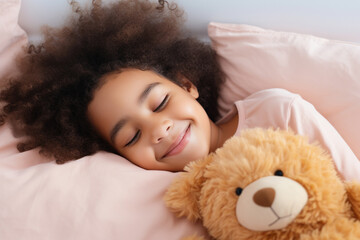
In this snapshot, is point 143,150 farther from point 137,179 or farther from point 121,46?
point 121,46

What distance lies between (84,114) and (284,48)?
58 centimetres

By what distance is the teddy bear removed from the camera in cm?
62

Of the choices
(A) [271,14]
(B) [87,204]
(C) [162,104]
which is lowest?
(B) [87,204]

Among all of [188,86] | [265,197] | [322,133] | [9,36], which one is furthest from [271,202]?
[9,36]

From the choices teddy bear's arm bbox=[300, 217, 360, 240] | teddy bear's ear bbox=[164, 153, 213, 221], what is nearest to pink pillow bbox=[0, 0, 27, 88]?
teddy bear's ear bbox=[164, 153, 213, 221]

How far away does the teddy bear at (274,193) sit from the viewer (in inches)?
24.5

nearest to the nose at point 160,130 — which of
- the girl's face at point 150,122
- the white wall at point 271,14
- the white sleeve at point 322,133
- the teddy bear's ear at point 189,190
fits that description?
the girl's face at point 150,122

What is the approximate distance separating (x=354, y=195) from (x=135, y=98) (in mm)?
539

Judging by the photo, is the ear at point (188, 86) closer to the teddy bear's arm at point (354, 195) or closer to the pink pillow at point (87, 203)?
the pink pillow at point (87, 203)

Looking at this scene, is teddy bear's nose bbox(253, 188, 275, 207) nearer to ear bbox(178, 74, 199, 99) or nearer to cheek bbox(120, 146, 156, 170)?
cheek bbox(120, 146, 156, 170)

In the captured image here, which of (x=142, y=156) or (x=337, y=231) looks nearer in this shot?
(x=337, y=231)

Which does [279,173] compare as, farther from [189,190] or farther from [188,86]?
[188,86]

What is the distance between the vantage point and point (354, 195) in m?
0.71

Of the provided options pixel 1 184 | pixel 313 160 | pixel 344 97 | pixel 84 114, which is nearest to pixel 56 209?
pixel 1 184
